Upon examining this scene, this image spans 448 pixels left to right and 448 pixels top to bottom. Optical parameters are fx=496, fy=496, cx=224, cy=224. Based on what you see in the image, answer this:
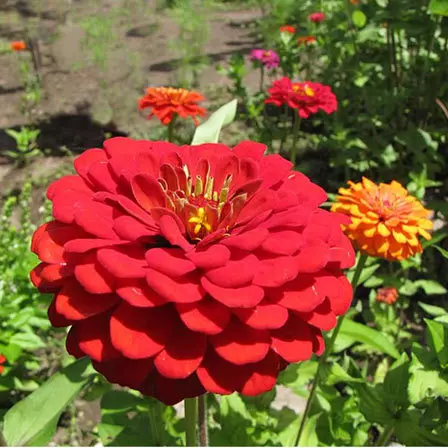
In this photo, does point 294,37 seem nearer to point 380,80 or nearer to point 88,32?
point 380,80

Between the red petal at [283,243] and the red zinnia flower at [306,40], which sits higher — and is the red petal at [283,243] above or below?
above

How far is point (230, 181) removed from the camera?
614mm

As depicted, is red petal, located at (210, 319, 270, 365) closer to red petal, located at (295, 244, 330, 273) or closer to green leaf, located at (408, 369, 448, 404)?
red petal, located at (295, 244, 330, 273)

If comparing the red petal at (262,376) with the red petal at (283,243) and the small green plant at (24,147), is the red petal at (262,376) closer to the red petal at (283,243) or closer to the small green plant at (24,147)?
the red petal at (283,243)

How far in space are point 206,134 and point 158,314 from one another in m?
0.43

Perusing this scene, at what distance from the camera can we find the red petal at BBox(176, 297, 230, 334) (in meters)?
0.45

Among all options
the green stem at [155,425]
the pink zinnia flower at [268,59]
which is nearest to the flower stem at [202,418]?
the green stem at [155,425]

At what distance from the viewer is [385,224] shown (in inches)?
35.6

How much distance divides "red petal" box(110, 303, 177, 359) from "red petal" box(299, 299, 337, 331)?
0.45 ft

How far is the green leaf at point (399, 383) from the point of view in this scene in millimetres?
905

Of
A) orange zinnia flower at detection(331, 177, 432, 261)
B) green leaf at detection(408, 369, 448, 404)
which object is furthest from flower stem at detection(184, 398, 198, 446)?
orange zinnia flower at detection(331, 177, 432, 261)

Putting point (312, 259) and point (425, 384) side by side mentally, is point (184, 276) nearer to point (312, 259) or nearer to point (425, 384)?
point (312, 259)

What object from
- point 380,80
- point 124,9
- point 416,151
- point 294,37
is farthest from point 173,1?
point 416,151

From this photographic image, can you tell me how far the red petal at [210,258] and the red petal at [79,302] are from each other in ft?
0.29
